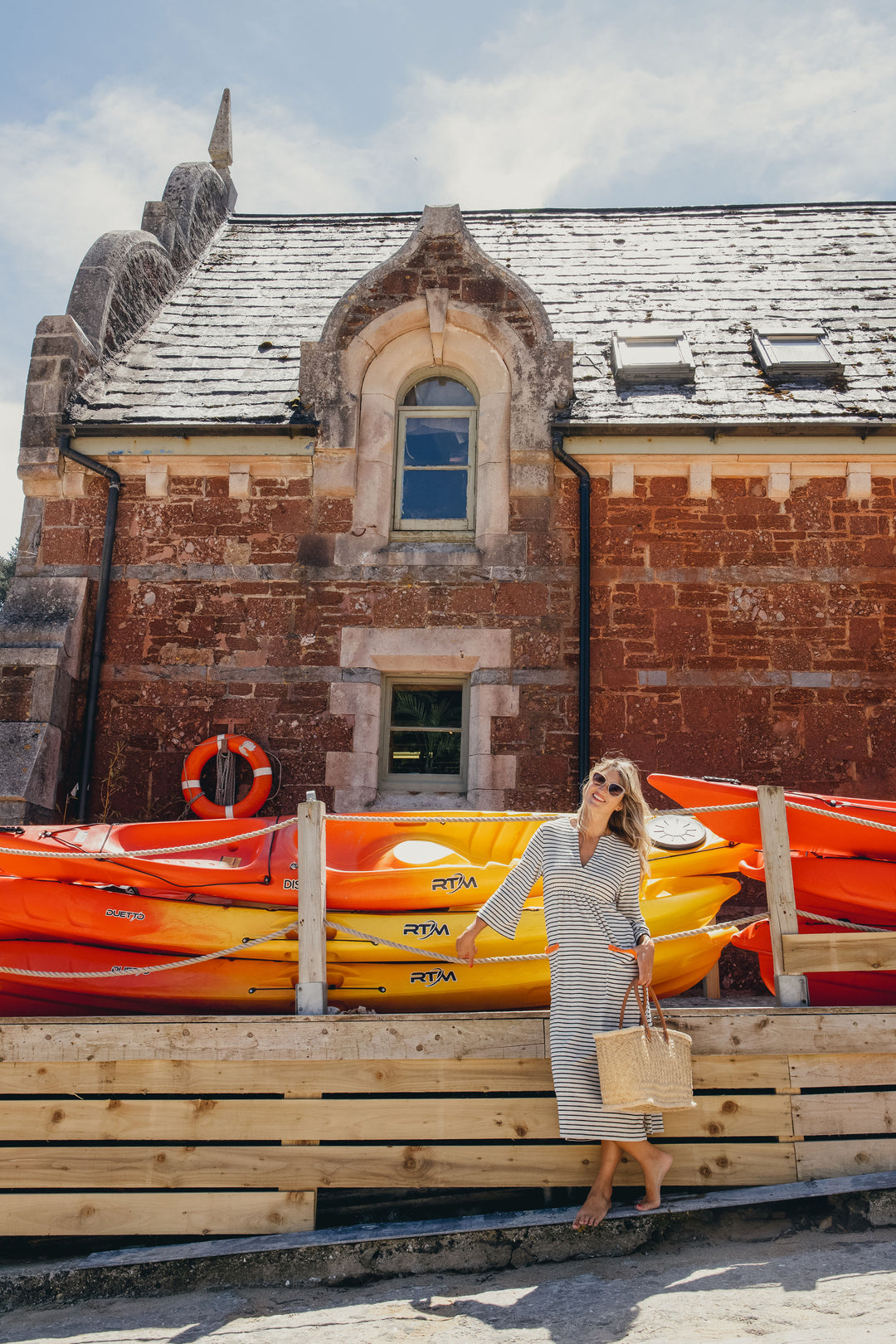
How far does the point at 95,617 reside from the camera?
8.12m

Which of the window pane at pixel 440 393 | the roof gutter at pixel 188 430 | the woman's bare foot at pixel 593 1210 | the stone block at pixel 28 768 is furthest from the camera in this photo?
the window pane at pixel 440 393

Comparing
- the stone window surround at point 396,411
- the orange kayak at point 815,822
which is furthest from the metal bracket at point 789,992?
the stone window surround at point 396,411

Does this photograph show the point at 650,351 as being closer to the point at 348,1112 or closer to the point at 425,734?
the point at 425,734

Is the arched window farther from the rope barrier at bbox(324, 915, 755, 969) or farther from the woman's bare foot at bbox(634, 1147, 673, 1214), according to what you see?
the woman's bare foot at bbox(634, 1147, 673, 1214)

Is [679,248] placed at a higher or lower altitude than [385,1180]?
higher

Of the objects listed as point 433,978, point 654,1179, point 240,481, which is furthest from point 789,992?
point 240,481

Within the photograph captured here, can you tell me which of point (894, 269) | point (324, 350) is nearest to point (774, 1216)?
point (324, 350)

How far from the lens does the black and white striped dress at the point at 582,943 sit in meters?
3.90

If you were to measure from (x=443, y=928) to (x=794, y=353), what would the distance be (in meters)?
6.14

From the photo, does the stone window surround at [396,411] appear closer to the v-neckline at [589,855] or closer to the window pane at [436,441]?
the window pane at [436,441]

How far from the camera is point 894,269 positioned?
1016 centimetres

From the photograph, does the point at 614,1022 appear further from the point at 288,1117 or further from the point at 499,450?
the point at 499,450

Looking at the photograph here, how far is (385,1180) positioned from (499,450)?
5.57 metres

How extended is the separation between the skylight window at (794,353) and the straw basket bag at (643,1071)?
20.4 ft
